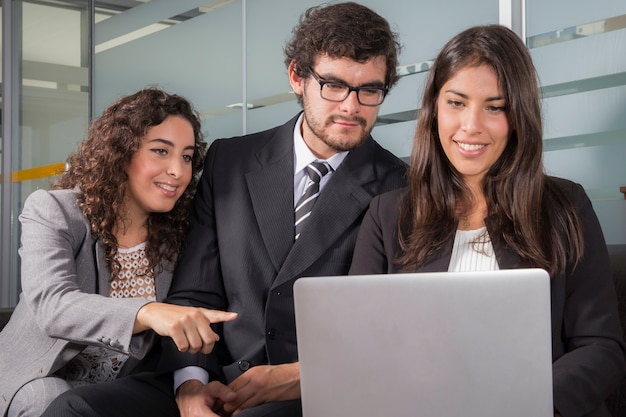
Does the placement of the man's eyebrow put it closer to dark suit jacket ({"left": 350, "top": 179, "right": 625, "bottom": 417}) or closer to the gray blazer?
dark suit jacket ({"left": 350, "top": 179, "right": 625, "bottom": 417})

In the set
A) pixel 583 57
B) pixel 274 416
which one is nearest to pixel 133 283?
pixel 274 416

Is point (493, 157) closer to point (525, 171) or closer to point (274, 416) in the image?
point (525, 171)

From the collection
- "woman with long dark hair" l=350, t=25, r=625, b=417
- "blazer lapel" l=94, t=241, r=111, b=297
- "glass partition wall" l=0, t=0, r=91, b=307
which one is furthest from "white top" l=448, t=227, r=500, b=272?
"glass partition wall" l=0, t=0, r=91, b=307

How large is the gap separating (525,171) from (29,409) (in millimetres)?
1373

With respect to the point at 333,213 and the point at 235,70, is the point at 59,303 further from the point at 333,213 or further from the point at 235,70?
the point at 235,70

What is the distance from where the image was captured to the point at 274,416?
2.04 metres

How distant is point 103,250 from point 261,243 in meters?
0.44

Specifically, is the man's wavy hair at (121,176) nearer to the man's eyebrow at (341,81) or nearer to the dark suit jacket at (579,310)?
the man's eyebrow at (341,81)

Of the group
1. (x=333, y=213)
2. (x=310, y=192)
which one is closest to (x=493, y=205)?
(x=333, y=213)

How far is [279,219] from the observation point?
2379 mm

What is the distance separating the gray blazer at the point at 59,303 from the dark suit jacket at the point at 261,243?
151mm

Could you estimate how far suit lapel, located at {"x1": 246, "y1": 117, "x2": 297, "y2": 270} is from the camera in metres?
2.35

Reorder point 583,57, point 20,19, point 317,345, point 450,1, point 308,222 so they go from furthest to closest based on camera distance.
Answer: point 20,19, point 450,1, point 583,57, point 308,222, point 317,345

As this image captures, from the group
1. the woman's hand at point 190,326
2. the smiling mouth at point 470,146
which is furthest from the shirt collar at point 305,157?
the woman's hand at point 190,326
